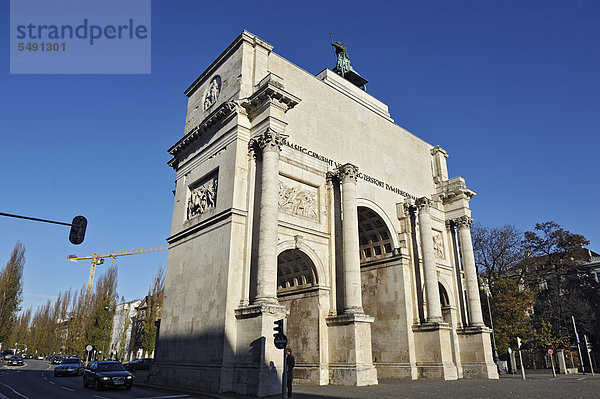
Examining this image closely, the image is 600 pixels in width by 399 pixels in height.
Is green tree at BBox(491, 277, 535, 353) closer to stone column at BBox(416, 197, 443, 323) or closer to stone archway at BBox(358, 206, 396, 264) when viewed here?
stone column at BBox(416, 197, 443, 323)

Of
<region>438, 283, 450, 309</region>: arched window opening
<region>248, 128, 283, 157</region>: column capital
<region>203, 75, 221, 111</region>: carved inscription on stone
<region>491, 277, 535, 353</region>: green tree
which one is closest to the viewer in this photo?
<region>248, 128, 283, 157</region>: column capital

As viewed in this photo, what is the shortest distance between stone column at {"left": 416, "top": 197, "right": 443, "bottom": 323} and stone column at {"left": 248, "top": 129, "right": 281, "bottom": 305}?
38.4 ft

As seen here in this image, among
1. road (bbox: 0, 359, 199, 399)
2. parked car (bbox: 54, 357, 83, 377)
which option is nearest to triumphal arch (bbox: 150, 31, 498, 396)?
road (bbox: 0, 359, 199, 399)

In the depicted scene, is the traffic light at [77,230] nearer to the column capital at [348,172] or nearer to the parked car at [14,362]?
the column capital at [348,172]

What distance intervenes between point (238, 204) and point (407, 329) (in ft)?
→ 39.6

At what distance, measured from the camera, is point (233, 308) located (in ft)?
53.0

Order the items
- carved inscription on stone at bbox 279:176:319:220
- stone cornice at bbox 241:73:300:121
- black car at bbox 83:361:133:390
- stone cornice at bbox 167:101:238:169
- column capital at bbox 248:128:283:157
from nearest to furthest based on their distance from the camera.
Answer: black car at bbox 83:361:133:390
column capital at bbox 248:128:283:157
stone cornice at bbox 241:73:300:121
stone cornice at bbox 167:101:238:169
carved inscription on stone at bbox 279:176:319:220

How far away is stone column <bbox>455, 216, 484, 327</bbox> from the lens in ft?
85.7

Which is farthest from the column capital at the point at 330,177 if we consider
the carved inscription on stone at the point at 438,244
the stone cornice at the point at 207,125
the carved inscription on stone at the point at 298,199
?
the carved inscription on stone at the point at 438,244

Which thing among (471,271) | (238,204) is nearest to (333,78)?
(238,204)

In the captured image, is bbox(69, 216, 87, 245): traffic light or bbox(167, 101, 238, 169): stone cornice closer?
bbox(69, 216, 87, 245): traffic light

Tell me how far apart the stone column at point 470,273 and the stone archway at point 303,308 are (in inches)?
480

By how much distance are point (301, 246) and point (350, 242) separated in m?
2.54

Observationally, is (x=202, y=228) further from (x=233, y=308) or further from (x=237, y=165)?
(x=233, y=308)
